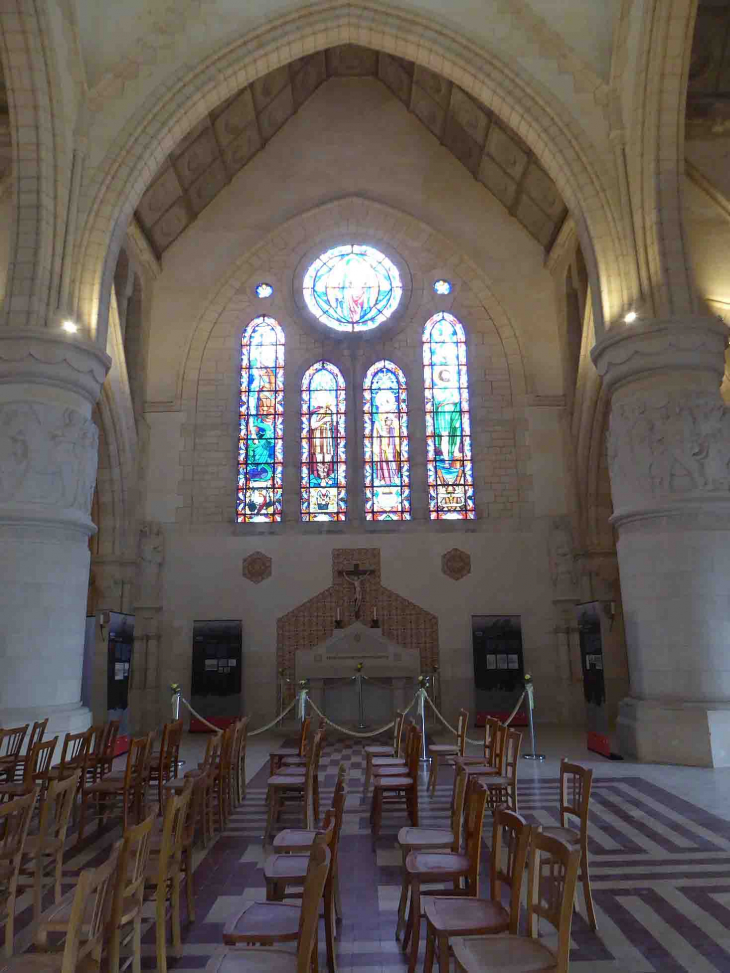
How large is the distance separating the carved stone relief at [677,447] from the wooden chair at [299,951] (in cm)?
790

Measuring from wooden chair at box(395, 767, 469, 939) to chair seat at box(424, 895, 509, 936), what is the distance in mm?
565

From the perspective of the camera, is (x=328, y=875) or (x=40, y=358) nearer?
(x=328, y=875)

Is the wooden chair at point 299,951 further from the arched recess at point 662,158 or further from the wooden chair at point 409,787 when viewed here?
the arched recess at point 662,158

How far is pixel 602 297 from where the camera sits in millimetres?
10414

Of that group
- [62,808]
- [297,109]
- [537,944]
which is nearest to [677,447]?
[537,944]

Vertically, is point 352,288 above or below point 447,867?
above

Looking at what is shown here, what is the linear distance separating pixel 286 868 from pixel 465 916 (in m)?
1.04

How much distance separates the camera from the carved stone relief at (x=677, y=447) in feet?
30.6

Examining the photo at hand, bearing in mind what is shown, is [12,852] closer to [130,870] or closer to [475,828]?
[130,870]

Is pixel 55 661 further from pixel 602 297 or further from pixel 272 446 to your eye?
pixel 602 297

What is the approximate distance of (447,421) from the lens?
50.0ft

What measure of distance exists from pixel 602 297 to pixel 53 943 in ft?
32.1

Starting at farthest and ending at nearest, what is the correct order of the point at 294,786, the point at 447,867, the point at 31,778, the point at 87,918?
the point at 294,786
the point at 31,778
the point at 447,867
the point at 87,918

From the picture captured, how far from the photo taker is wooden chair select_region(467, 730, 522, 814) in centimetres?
573
